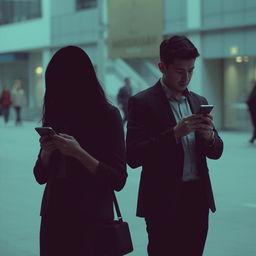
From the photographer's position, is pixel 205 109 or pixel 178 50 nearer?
pixel 205 109

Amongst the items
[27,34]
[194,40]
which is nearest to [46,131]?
[194,40]

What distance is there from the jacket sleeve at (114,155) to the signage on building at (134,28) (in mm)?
24912

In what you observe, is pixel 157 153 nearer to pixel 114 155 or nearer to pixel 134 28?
pixel 114 155

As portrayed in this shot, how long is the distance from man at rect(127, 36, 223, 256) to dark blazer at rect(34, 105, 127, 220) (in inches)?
18.4

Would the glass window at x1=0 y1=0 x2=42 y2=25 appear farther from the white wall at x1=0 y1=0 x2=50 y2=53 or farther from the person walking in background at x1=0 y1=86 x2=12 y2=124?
the person walking in background at x1=0 y1=86 x2=12 y2=124

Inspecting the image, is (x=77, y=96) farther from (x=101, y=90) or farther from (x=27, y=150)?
(x=27, y=150)

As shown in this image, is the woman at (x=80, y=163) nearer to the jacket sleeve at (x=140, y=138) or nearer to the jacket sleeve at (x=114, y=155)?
the jacket sleeve at (x=114, y=155)

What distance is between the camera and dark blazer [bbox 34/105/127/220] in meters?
3.17

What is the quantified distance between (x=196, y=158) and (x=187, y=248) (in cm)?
49

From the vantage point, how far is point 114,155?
3.19 metres

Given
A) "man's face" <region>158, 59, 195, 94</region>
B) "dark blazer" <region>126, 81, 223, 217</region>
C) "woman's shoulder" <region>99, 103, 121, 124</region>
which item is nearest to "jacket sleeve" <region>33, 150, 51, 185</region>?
"woman's shoulder" <region>99, 103, 121, 124</region>

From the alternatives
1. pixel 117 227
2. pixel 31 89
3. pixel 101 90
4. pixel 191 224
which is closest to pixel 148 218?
pixel 191 224

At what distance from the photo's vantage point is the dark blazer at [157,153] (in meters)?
3.64

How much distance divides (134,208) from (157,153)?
510 centimetres
